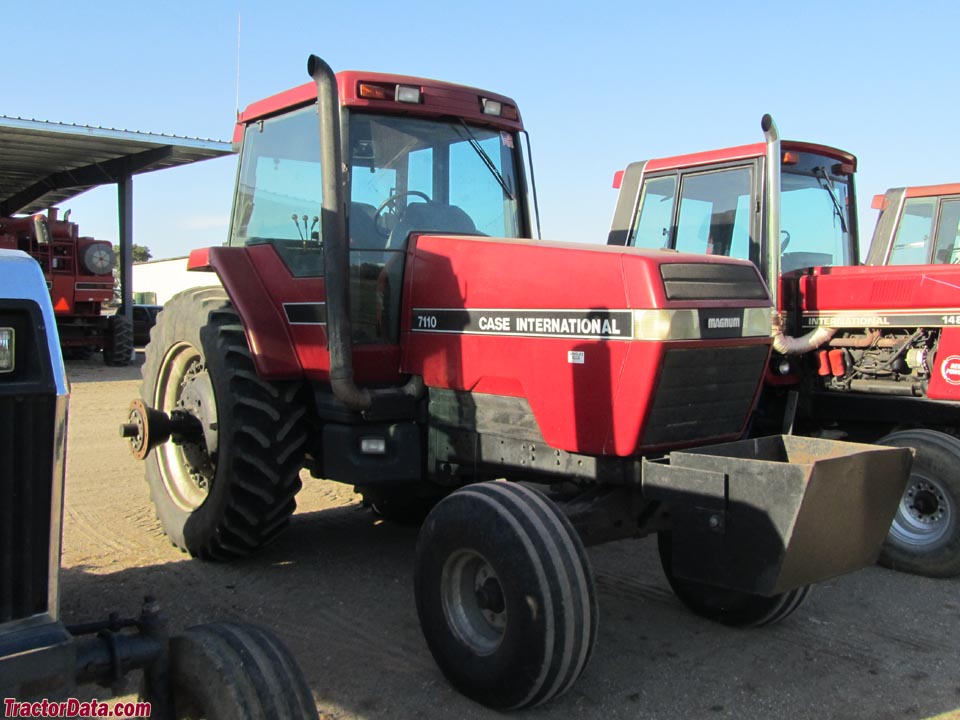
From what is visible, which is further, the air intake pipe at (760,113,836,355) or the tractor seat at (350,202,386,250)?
the air intake pipe at (760,113,836,355)

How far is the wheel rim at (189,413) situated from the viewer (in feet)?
15.3

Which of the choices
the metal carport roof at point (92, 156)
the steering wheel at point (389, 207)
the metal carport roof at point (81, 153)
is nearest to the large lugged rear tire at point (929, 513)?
the steering wheel at point (389, 207)

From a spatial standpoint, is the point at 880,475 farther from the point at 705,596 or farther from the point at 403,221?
the point at 403,221

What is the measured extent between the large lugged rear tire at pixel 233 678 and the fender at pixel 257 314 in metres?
2.25

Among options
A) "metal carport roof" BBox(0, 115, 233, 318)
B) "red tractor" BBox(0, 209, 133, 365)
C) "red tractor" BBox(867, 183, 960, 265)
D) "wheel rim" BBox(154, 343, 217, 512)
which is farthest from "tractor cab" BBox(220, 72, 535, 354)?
"red tractor" BBox(0, 209, 133, 365)

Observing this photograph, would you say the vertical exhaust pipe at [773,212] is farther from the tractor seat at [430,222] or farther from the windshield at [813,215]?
the tractor seat at [430,222]

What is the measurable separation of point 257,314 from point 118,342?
43.7ft

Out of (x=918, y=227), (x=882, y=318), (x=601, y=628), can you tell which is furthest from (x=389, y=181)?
(x=918, y=227)

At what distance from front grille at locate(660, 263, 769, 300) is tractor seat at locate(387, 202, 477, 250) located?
53.5 inches

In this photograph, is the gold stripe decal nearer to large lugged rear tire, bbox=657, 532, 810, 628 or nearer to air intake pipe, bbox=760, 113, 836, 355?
air intake pipe, bbox=760, 113, 836, 355

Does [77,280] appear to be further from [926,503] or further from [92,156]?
[926,503]

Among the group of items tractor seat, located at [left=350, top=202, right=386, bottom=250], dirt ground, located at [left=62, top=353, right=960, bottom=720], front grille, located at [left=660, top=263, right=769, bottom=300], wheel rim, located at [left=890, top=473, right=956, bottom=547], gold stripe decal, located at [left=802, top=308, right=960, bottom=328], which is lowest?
dirt ground, located at [left=62, top=353, right=960, bottom=720]

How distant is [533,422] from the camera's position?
3.76 meters

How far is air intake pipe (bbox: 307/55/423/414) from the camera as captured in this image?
139 inches
